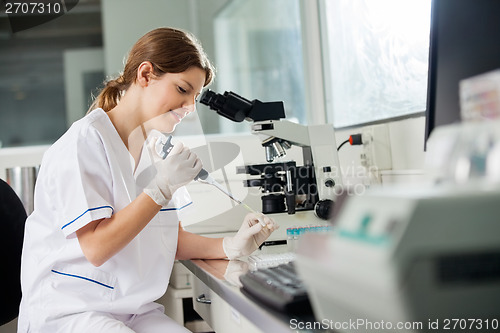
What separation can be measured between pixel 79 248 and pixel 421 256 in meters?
0.98

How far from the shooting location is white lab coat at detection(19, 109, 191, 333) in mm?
1200

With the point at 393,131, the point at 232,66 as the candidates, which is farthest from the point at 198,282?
the point at 232,66

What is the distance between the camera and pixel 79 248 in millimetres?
1231

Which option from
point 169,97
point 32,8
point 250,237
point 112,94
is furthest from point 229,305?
point 32,8

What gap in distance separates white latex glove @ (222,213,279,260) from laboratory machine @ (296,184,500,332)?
0.82 m

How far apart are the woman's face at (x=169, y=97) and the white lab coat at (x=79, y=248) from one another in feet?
0.42

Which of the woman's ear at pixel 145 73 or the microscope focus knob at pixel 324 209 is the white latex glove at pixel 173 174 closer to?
the woman's ear at pixel 145 73

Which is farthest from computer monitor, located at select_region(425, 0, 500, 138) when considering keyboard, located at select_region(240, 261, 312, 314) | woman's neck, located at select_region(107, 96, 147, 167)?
woman's neck, located at select_region(107, 96, 147, 167)

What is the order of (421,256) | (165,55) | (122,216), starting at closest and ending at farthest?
1. (421,256)
2. (122,216)
3. (165,55)

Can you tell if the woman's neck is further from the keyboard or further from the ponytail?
the keyboard

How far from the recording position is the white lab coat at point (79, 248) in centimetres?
120

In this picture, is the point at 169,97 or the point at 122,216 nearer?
the point at 122,216

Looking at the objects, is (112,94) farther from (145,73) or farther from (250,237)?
(250,237)

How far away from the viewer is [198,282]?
4.47 ft
